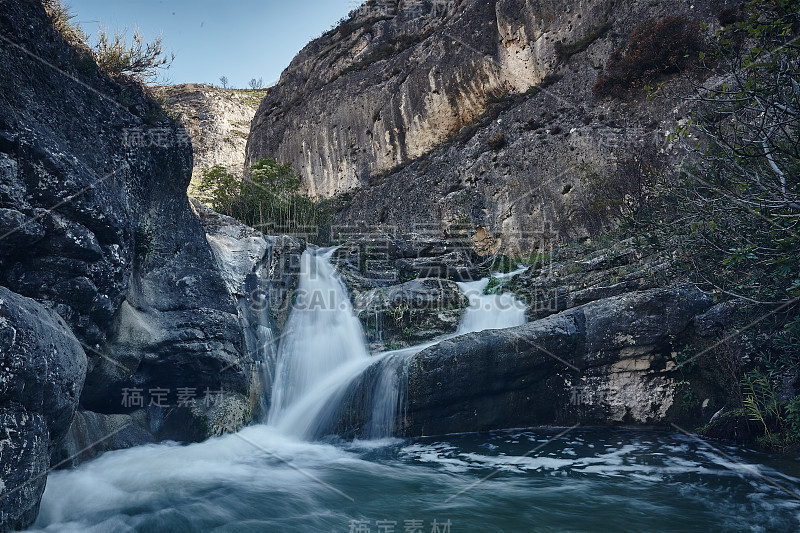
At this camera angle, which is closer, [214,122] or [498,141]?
[498,141]

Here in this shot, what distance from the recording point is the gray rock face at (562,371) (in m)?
7.52

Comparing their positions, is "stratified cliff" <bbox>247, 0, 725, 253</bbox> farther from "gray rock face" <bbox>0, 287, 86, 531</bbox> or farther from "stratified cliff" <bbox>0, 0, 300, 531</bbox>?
"gray rock face" <bbox>0, 287, 86, 531</bbox>

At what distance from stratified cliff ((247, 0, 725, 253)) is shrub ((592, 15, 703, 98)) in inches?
18.2

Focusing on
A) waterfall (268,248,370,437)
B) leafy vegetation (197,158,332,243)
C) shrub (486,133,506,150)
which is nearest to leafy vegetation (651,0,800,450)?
waterfall (268,248,370,437)

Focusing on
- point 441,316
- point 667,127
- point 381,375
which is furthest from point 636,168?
point 381,375

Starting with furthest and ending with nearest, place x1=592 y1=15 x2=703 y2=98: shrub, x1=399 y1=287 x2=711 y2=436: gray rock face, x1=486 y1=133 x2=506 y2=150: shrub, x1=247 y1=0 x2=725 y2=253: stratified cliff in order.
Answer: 1. x1=486 y1=133 x2=506 y2=150: shrub
2. x1=247 y1=0 x2=725 y2=253: stratified cliff
3. x1=592 y1=15 x2=703 y2=98: shrub
4. x1=399 y1=287 x2=711 y2=436: gray rock face

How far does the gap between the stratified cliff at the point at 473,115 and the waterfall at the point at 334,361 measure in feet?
17.9

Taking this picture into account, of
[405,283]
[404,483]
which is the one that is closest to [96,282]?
[404,483]

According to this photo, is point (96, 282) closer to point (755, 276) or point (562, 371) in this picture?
point (562, 371)

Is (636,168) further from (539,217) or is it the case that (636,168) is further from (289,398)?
(289,398)

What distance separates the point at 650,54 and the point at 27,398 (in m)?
17.8

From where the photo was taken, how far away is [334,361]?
9703mm

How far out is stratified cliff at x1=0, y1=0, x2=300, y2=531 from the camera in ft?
13.5

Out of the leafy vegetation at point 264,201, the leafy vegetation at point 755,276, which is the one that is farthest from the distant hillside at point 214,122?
the leafy vegetation at point 755,276
